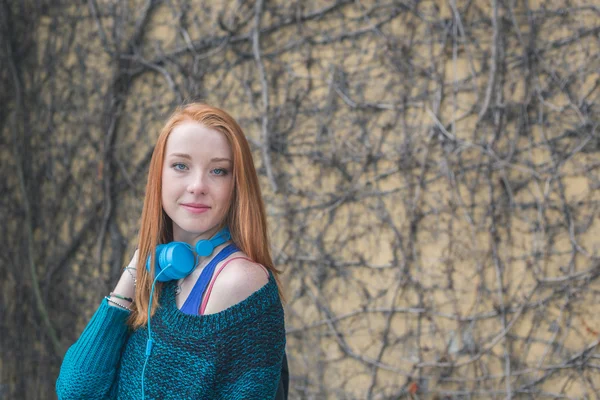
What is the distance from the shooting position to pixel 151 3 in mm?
3387

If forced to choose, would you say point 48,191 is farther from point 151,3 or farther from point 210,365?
point 210,365

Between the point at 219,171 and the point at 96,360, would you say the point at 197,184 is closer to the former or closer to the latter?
the point at 219,171

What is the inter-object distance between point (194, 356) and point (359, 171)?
195 centimetres

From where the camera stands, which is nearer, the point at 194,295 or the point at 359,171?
the point at 194,295

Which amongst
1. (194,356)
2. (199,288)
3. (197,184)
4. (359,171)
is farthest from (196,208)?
(359,171)

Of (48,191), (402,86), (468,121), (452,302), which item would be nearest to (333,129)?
(402,86)

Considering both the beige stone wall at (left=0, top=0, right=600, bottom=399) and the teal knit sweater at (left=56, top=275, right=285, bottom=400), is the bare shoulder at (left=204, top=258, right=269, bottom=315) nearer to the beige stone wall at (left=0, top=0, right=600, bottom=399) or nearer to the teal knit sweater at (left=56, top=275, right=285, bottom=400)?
the teal knit sweater at (left=56, top=275, right=285, bottom=400)

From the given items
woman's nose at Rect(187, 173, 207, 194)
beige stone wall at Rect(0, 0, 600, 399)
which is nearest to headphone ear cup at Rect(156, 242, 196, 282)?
woman's nose at Rect(187, 173, 207, 194)

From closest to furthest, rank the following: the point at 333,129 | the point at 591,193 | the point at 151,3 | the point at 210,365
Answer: the point at 210,365 → the point at 591,193 → the point at 333,129 → the point at 151,3

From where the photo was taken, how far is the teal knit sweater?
3.79 feet

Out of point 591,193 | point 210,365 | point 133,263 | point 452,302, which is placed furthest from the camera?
point 452,302

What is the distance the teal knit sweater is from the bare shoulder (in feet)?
0.04

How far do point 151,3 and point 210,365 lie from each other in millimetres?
2646

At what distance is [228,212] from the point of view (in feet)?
4.30
